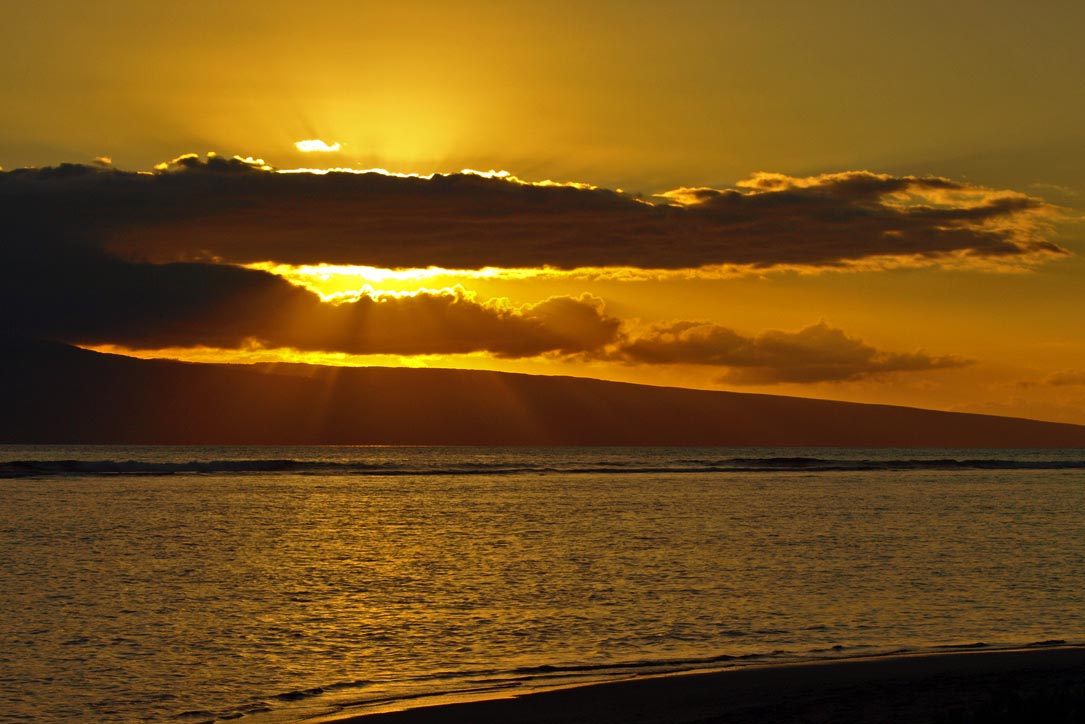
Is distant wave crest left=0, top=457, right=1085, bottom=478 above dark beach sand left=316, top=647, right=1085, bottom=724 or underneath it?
underneath

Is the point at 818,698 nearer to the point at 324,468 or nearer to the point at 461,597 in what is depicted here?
the point at 461,597

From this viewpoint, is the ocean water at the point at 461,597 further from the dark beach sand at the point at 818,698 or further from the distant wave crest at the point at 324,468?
the distant wave crest at the point at 324,468

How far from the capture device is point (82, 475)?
11406 centimetres

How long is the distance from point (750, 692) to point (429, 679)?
225 inches

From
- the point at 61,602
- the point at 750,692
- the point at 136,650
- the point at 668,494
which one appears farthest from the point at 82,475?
the point at 750,692

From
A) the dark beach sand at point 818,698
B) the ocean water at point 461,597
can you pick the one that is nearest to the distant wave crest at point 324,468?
the ocean water at point 461,597

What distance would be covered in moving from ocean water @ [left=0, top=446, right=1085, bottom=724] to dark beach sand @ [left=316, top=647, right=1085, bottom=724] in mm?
1132

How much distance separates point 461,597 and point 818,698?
44.1 ft

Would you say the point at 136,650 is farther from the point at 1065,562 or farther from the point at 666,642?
the point at 1065,562

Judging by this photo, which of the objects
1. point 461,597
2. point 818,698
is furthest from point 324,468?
point 818,698

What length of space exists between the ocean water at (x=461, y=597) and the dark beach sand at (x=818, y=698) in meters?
1.13

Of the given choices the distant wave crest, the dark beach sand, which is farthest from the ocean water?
the distant wave crest

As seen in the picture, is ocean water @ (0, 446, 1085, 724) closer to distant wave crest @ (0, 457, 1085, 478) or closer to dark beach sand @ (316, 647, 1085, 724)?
dark beach sand @ (316, 647, 1085, 724)

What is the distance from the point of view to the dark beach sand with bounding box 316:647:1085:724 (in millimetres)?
15586
